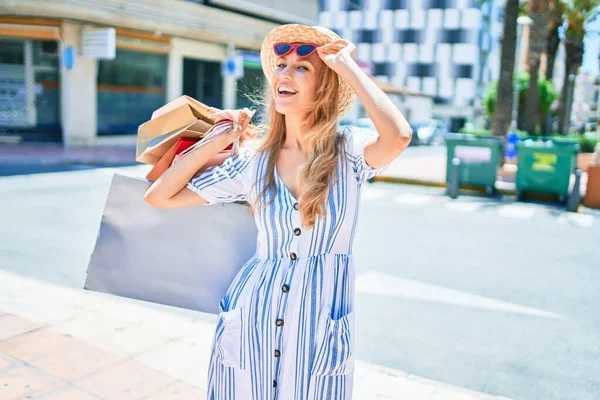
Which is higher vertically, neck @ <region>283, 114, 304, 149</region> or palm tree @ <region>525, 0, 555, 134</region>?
palm tree @ <region>525, 0, 555, 134</region>

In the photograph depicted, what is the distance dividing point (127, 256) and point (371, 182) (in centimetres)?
1243

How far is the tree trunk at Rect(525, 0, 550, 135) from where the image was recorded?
19250mm

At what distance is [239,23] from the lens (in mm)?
25609

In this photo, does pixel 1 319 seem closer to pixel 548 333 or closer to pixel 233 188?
pixel 233 188

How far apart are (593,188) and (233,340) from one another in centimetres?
1123

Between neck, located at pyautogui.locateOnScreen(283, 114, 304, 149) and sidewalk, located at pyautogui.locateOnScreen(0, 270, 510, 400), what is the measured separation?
5.73 feet

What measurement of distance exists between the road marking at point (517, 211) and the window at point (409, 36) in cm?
5298

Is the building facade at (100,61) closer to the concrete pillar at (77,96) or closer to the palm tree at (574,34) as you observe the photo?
the concrete pillar at (77,96)

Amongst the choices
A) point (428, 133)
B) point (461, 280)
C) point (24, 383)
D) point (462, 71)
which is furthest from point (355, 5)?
point (24, 383)

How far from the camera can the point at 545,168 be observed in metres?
12.0

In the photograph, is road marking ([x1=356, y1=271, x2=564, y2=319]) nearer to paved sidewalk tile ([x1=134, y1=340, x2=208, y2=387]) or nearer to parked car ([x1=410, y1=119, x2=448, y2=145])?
paved sidewalk tile ([x1=134, y1=340, x2=208, y2=387])

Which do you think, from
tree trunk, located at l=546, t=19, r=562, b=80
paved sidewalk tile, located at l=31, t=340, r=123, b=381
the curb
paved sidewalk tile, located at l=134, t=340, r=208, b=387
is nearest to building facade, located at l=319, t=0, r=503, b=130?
tree trunk, located at l=546, t=19, r=562, b=80

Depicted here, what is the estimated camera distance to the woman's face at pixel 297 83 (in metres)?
1.97

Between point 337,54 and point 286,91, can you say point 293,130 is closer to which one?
point 286,91
